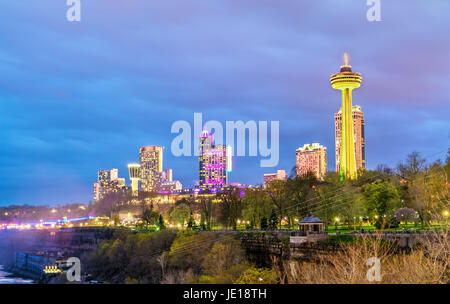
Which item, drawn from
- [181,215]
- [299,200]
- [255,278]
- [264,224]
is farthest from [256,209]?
[255,278]

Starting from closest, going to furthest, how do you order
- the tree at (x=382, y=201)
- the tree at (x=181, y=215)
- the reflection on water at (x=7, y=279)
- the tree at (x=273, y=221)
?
the tree at (x=382, y=201), the tree at (x=273, y=221), the reflection on water at (x=7, y=279), the tree at (x=181, y=215)

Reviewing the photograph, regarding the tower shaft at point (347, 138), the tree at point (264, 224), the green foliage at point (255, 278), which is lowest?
the green foliage at point (255, 278)

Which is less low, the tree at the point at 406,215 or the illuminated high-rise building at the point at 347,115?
the illuminated high-rise building at the point at 347,115

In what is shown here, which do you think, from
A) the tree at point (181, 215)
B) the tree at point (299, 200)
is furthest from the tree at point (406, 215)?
the tree at point (181, 215)

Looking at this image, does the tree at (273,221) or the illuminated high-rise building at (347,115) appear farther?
the illuminated high-rise building at (347,115)

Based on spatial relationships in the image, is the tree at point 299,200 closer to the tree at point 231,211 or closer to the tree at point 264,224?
the tree at point 264,224

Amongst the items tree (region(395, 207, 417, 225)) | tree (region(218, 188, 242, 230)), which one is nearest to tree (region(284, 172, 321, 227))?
tree (region(218, 188, 242, 230))

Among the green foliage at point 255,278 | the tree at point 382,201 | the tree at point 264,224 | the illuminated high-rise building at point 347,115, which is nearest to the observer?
the green foliage at point 255,278

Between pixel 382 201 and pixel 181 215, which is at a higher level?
pixel 382 201

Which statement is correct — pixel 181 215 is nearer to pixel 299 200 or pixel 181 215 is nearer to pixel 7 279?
pixel 299 200

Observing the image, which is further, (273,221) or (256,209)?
(256,209)

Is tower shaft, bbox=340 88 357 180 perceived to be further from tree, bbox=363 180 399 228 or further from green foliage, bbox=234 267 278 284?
green foliage, bbox=234 267 278 284

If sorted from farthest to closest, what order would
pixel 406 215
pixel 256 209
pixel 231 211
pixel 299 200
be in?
1. pixel 231 211
2. pixel 256 209
3. pixel 299 200
4. pixel 406 215
